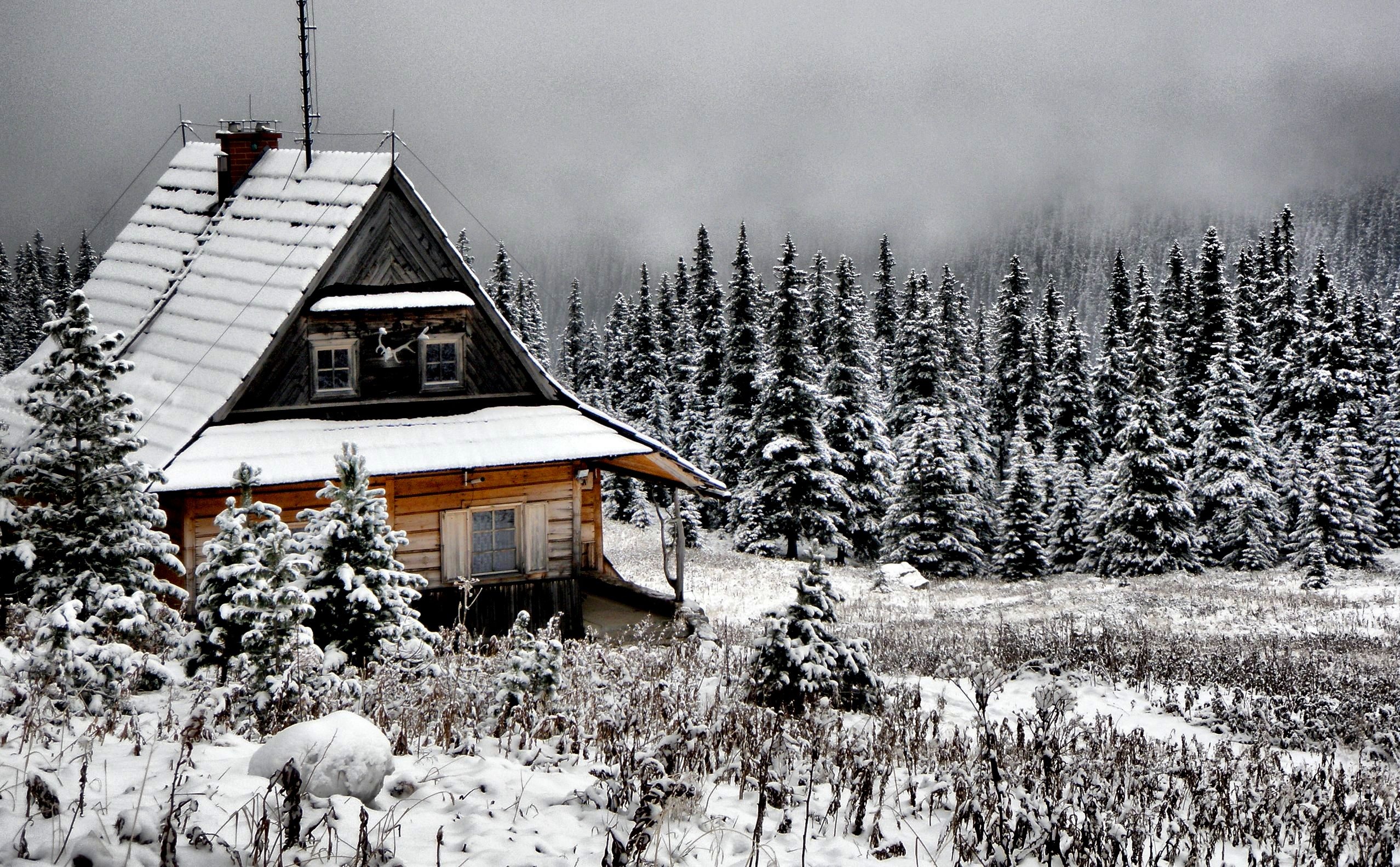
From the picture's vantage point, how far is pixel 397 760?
592cm

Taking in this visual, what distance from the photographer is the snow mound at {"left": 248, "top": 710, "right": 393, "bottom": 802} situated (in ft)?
16.0

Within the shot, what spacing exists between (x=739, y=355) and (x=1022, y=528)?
16.7 metres

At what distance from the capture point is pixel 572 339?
282ft

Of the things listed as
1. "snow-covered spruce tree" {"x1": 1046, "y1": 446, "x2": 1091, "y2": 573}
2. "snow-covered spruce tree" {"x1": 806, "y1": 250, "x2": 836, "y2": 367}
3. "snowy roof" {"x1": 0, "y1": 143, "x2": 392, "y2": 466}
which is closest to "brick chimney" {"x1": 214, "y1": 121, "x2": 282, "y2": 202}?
"snowy roof" {"x1": 0, "y1": 143, "x2": 392, "y2": 466}

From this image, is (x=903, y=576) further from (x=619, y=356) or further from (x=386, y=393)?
(x=619, y=356)

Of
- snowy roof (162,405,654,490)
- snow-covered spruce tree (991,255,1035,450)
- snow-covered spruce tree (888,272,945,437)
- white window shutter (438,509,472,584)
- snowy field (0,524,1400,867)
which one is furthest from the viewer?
snow-covered spruce tree (991,255,1035,450)

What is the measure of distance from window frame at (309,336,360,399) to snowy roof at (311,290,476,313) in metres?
0.54

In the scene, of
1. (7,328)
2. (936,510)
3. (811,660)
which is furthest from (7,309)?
(811,660)

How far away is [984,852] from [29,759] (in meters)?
4.94

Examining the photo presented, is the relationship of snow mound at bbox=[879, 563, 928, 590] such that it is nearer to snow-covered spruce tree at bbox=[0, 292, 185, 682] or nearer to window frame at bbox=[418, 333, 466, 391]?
window frame at bbox=[418, 333, 466, 391]

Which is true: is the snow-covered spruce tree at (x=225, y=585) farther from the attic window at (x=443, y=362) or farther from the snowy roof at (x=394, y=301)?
the attic window at (x=443, y=362)

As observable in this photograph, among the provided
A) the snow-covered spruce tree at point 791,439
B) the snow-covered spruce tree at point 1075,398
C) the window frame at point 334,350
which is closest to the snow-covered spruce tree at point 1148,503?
the snow-covered spruce tree at point 791,439

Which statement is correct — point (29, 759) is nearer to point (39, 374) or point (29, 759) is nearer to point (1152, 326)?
point (39, 374)

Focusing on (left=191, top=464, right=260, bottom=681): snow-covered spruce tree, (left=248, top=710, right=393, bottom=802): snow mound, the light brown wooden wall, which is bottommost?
(left=248, top=710, right=393, bottom=802): snow mound
